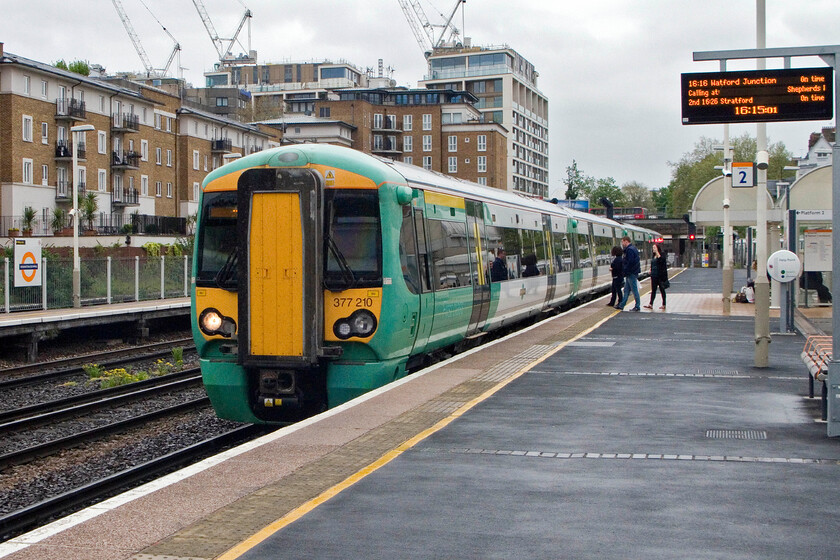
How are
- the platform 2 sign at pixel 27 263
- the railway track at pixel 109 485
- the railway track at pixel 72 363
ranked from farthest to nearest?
the platform 2 sign at pixel 27 263
the railway track at pixel 72 363
the railway track at pixel 109 485

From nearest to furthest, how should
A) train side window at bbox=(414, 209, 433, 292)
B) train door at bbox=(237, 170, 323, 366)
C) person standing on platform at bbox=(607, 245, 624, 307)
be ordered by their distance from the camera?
train door at bbox=(237, 170, 323, 366), train side window at bbox=(414, 209, 433, 292), person standing on platform at bbox=(607, 245, 624, 307)

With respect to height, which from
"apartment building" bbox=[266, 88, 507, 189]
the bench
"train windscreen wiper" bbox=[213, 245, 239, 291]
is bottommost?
the bench

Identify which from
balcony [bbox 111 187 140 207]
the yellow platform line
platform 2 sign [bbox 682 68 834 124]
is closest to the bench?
platform 2 sign [bbox 682 68 834 124]

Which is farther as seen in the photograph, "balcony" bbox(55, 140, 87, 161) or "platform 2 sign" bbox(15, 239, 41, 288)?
"balcony" bbox(55, 140, 87, 161)

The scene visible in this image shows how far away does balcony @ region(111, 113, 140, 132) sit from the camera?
67188 millimetres

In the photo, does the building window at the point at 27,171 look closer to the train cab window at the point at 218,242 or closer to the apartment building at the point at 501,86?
the train cab window at the point at 218,242

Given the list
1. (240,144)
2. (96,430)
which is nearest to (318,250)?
(96,430)

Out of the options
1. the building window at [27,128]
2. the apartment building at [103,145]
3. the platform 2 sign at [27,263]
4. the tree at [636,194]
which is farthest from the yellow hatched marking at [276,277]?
the tree at [636,194]

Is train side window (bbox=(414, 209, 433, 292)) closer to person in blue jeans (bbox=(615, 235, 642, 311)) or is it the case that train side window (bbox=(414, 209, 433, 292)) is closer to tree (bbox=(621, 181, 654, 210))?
person in blue jeans (bbox=(615, 235, 642, 311))

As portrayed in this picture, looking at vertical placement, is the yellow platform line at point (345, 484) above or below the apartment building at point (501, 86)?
below

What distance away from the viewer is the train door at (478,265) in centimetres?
1589

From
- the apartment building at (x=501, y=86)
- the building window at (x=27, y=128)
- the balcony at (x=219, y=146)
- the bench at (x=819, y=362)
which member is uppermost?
the apartment building at (x=501, y=86)

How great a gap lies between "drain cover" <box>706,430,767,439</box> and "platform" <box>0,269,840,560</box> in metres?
0.02

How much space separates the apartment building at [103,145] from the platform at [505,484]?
50.3 meters
